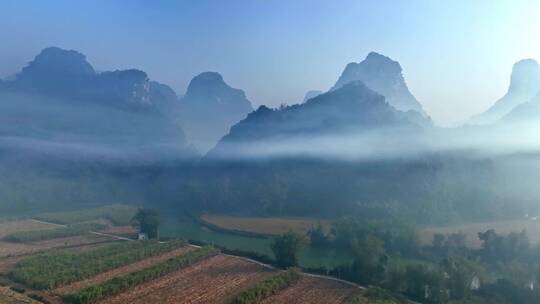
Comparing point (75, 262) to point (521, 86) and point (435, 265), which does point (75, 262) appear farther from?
point (521, 86)

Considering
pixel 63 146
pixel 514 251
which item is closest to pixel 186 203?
pixel 63 146

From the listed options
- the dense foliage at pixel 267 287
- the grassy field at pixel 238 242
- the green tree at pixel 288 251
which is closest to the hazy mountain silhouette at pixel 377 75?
the grassy field at pixel 238 242

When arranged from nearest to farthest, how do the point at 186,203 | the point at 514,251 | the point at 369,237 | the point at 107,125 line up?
the point at 369,237 → the point at 514,251 → the point at 186,203 → the point at 107,125

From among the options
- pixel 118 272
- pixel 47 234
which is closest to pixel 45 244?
pixel 47 234

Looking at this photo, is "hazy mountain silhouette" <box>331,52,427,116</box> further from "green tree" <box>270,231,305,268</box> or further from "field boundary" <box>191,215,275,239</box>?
"green tree" <box>270,231,305,268</box>

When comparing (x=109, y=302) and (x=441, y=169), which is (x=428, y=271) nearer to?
(x=109, y=302)

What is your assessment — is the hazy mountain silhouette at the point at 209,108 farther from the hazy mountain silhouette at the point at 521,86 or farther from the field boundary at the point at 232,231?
the field boundary at the point at 232,231
